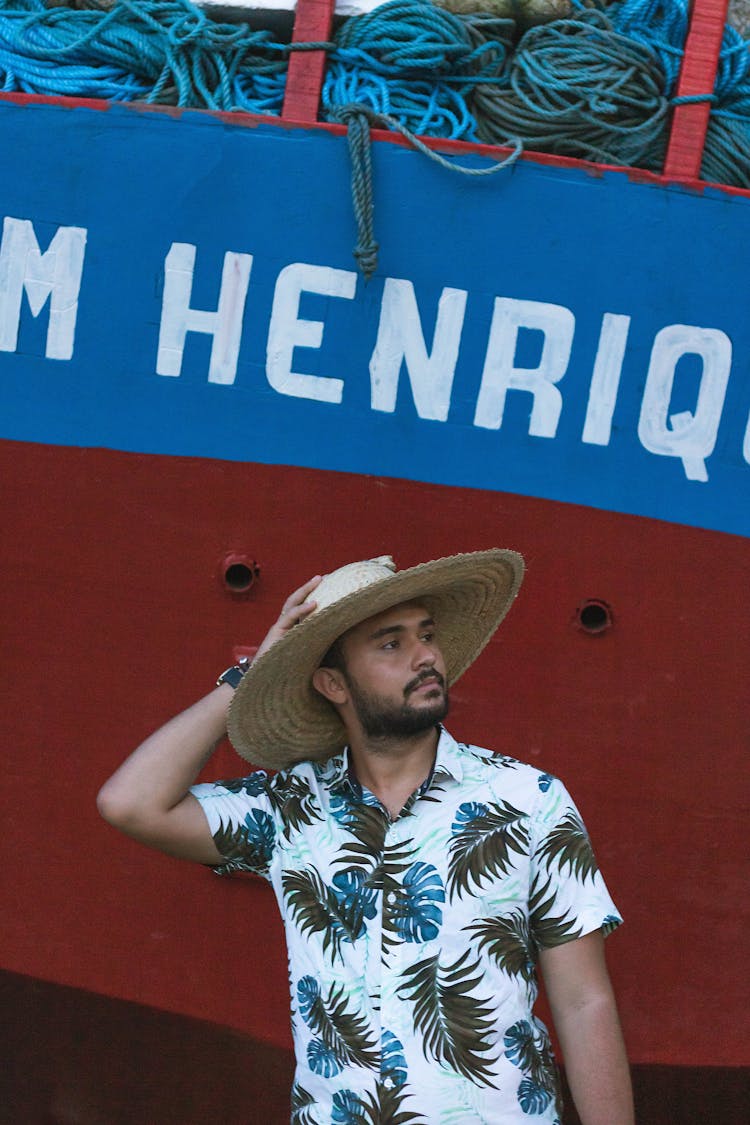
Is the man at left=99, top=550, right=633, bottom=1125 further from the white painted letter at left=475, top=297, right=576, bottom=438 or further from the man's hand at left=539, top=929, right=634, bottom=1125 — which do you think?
the white painted letter at left=475, top=297, right=576, bottom=438

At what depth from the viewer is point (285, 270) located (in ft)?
11.0

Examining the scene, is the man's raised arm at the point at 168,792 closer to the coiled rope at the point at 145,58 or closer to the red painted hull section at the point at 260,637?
the red painted hull section at the point at 260,637

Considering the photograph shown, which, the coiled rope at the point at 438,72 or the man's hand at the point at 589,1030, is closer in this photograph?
the man's hand at the point at 589,1030

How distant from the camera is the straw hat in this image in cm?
234

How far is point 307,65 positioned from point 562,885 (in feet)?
7.13

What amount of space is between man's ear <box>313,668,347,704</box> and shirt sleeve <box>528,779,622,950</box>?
437mm

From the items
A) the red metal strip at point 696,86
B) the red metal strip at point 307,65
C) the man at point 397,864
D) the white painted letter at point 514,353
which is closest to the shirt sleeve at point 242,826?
the man at point 397,864

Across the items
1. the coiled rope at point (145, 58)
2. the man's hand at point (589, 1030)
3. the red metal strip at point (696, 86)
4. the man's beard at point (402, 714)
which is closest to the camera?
the man's hand at point (589, 1030)

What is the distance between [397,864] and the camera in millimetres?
2154

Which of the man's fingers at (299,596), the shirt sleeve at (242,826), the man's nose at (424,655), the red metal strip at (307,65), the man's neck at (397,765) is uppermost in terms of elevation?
the red metal strip at (307,65)

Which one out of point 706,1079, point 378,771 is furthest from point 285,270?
point 706,1079

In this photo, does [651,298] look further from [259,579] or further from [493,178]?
[259,579]

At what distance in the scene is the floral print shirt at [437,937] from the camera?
205 centimetres

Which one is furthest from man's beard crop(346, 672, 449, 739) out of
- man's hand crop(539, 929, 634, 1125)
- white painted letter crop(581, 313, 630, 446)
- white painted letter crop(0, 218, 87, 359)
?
white painted letter crop(0, 218, 87, 359)
